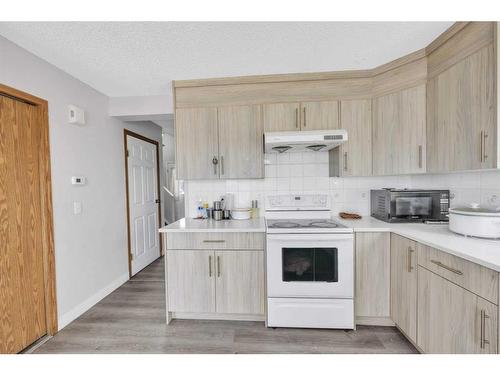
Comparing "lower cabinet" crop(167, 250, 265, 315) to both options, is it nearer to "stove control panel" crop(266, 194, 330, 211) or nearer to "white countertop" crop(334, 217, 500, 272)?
"stove control panel" crop(266, 194, 330, 211)

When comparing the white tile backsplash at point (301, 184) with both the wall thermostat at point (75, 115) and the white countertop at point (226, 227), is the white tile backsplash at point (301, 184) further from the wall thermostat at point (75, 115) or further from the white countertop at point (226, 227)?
the wall thermostat at point (75, 115)

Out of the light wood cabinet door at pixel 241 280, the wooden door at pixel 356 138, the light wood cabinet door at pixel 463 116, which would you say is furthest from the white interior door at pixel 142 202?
the light wood cabinet door at pixel 463 116

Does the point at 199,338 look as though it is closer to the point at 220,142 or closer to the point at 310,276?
the point at 310,276

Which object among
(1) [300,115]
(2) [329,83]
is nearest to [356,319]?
(1) [300,115]

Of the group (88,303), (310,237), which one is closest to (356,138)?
(310,237)

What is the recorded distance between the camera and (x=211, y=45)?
1.69m

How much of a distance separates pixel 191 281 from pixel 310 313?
103 centimetres

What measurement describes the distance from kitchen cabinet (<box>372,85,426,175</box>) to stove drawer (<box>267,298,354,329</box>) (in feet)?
4.02

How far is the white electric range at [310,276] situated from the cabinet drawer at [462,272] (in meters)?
0.50

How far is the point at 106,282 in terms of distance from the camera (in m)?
2.56

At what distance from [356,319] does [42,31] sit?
10.3 feet

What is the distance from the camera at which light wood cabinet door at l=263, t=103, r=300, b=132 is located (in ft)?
7.17

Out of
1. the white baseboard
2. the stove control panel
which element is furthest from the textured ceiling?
the white baseboard

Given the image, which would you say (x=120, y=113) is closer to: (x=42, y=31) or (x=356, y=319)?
(x=42, y=31)
